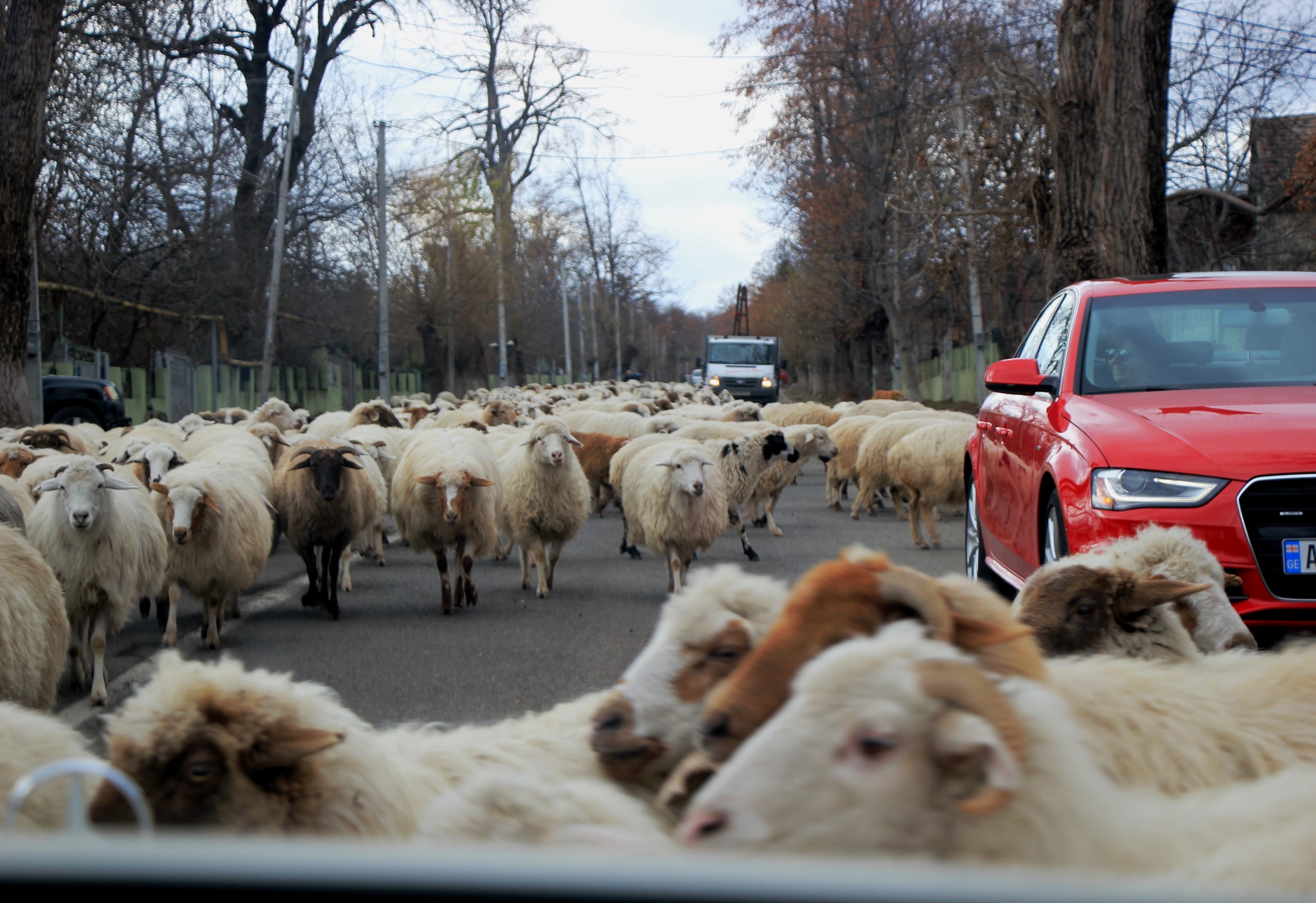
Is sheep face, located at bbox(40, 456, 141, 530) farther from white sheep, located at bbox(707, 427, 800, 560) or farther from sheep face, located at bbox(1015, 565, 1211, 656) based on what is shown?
white sheep, located at bbox(707, 427, 800, 560)

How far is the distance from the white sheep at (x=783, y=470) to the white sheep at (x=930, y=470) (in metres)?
1.56

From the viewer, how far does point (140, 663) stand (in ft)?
24.7

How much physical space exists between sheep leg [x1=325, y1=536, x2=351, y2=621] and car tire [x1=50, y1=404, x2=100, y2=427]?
13515 mm

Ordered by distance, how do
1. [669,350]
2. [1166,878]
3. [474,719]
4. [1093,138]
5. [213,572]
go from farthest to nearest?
[669,350] < [1093,138] < [213,572] < [474,719] < [1166,878]

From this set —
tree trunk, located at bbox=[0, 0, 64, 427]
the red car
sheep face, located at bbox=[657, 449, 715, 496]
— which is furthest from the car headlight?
tree trunk, located at bbox=[0, 0, 64, 427]

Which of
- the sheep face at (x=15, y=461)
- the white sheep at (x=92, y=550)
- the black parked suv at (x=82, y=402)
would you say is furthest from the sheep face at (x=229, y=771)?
the black parked suv at (x=82, y=402)

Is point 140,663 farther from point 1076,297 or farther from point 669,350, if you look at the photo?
point 669,350

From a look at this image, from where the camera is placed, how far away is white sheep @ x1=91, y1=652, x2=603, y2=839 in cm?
246

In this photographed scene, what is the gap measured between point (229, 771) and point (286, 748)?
0.40ft

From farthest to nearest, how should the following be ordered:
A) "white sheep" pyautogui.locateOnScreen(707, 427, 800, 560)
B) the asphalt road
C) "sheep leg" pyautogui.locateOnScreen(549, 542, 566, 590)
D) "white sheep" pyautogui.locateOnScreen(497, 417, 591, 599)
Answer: "white sheep" pyautogui.locateOnScreen(707, 427, 800, 560) < "white sheep" pyautogui.locateOnScreen(497, 417, 591, 599) < "sheep leg" pyautogui.locateOnScreen(549, 542, 566, 590) < the asphalt road

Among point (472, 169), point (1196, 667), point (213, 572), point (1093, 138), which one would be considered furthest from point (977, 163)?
point (472, 169)

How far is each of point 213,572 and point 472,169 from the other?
43329mm

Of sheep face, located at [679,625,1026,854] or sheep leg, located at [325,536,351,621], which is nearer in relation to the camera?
sheep face, located at [679,625,1026,854]

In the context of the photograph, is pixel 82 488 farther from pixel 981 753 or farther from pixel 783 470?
pixel 783 470
